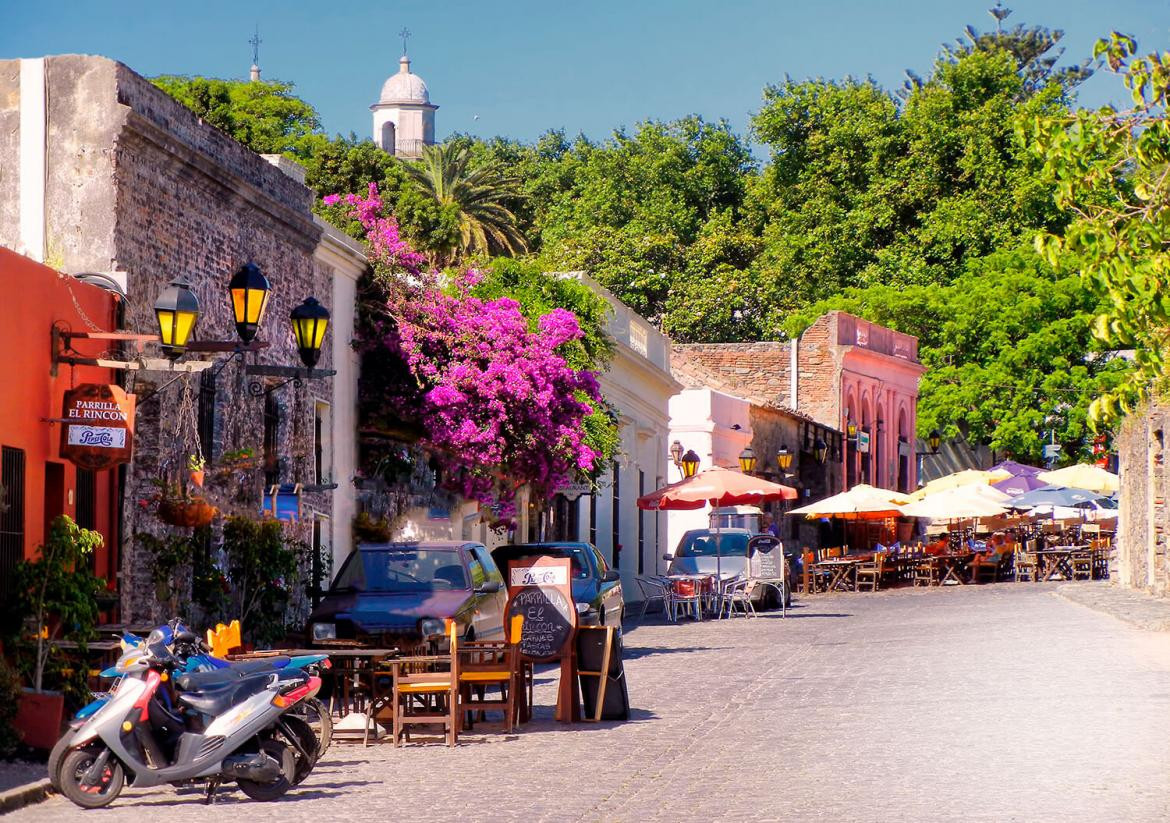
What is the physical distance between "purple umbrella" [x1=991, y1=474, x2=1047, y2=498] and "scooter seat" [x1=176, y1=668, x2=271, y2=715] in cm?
3769

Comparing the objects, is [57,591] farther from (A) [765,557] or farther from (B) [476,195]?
(B) [476,195]

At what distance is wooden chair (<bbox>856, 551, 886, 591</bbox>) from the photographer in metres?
42.3

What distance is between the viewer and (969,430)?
6347 cm

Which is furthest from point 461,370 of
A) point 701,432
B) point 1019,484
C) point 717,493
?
point 1019,484

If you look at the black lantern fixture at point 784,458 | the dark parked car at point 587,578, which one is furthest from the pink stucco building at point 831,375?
the dark parked car at point 587,578

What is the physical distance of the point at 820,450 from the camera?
173 feet

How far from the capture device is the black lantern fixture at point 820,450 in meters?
52.7

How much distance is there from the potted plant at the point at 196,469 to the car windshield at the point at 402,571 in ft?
5.32

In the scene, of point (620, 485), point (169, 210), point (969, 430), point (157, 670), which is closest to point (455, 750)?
point (157, 670)

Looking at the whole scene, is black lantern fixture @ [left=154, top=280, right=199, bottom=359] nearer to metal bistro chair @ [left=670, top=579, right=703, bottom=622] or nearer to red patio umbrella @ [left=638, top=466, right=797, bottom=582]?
metal bistro chair @ [left=670, top=579, right=703, bottom=622]

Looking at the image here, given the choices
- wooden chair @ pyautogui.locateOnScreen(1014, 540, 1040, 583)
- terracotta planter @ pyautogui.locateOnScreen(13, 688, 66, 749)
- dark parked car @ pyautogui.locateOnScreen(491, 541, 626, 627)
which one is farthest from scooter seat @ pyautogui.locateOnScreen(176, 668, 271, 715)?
wooden chair @ pyautogui.locateOnScreen(1014, 540, 1040, 583)

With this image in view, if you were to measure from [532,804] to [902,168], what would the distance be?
189ft

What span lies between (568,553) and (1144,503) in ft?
44.0

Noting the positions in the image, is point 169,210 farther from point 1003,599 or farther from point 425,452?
point 1003,599
